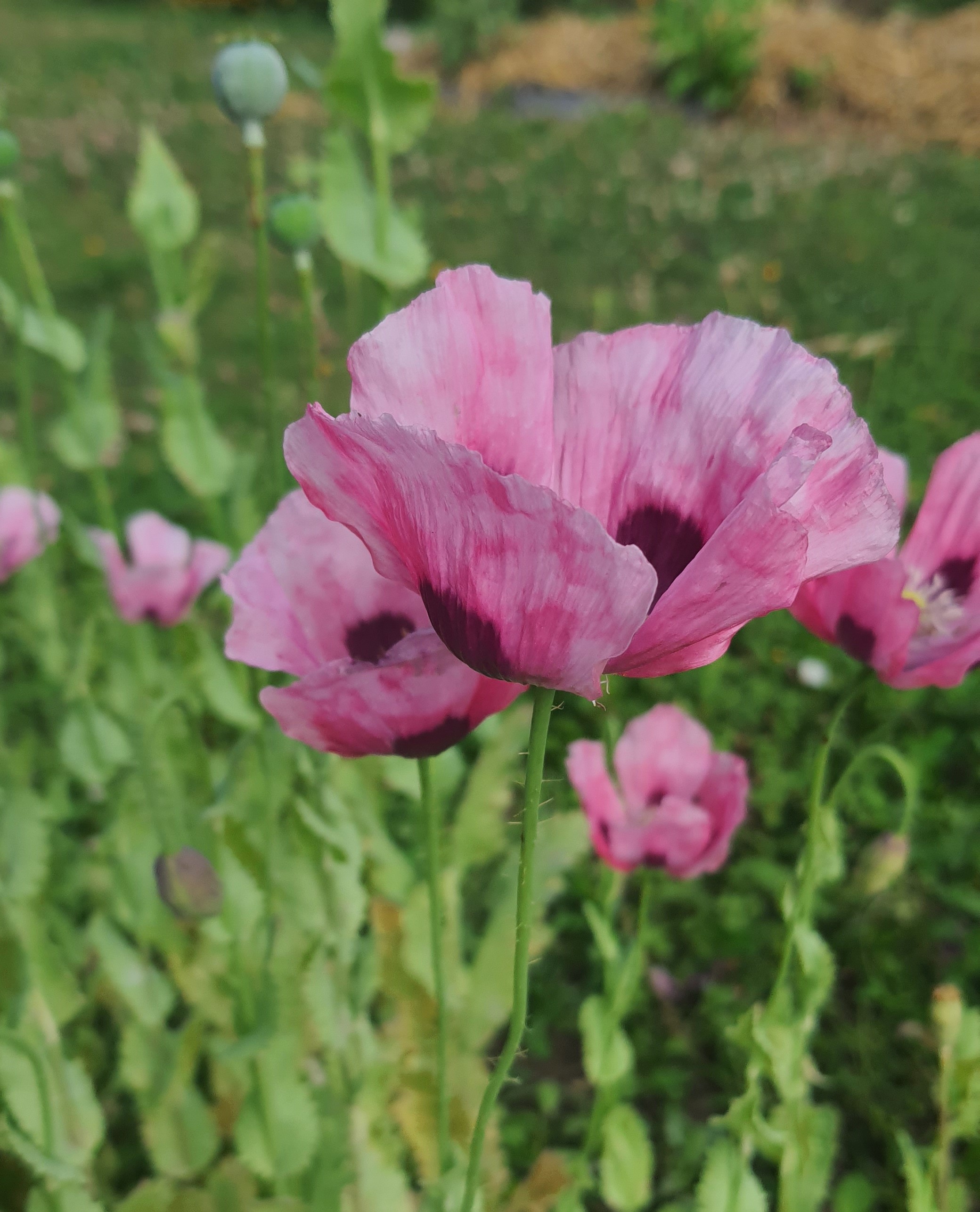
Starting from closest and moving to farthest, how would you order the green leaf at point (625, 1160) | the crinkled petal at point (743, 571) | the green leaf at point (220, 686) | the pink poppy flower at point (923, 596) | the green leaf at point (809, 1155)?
the crinkled petal at point (743, 571), the pink poppy flower at point (923, 596), the green leaf at point (809, 1155), the green leaf at point (625, 1160), the green leaf at point (220, 686)

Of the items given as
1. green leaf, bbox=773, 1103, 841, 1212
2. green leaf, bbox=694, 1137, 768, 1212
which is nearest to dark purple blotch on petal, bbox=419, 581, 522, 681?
green leaf, bbox=694, 1137, 768, 1212

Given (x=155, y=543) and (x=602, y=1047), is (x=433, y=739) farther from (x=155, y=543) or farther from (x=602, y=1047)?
(x=155, y=543)

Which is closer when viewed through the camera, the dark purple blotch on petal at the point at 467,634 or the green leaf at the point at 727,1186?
the dark purple blotch on petal at the point at 467,634

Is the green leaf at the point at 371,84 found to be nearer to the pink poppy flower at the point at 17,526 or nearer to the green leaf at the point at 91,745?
the pink poppy flower at the point at 17,526

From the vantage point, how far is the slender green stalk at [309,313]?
76 cm

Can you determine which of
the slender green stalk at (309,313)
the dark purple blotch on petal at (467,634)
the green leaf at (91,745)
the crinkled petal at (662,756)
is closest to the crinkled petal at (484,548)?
the dark purple blotch on petal at (467,634)

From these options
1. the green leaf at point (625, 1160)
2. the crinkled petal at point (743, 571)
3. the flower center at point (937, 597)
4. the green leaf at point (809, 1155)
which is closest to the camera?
the crinkled petal at point (743, 571)

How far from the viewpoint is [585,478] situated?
490mm

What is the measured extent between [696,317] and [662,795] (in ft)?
9.48

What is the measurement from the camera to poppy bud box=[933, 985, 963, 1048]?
84 cm

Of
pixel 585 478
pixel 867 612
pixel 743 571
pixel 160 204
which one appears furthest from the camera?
pixel 160 204

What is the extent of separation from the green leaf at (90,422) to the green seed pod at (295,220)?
0.51 metres

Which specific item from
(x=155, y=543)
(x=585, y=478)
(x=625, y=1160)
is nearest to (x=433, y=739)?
(x=585, y=478)

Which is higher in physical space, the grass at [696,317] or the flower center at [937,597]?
the flower center at [937,597]
